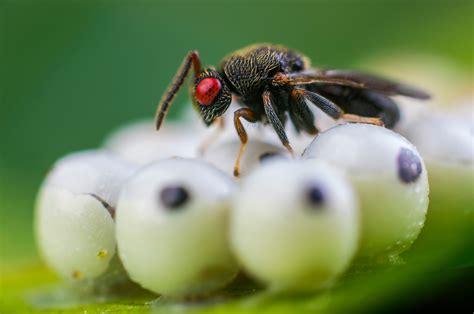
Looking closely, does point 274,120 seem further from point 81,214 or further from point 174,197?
point 81,214

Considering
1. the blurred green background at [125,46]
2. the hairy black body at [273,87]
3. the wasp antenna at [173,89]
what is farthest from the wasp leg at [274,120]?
the blurred green background at [125,46]

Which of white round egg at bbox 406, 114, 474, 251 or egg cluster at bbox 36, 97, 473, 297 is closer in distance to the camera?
egg cluster at bbox 36, 97, 473, 297

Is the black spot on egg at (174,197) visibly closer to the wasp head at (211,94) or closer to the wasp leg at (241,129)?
the wasp leg at (241,129)

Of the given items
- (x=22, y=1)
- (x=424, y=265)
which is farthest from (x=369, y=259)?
(x=22, y=1)

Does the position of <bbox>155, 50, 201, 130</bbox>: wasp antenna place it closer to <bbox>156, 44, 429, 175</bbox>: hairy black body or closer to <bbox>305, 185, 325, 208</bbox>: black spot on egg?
<bbox>156, 44, 429, 175</bbox>: hairy black body

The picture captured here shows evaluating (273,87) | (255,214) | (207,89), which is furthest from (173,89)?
(255,214)

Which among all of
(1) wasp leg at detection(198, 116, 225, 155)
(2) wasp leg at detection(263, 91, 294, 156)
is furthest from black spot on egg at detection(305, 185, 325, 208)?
(1) wasp leg at detection(198, 116, 225, 155)
